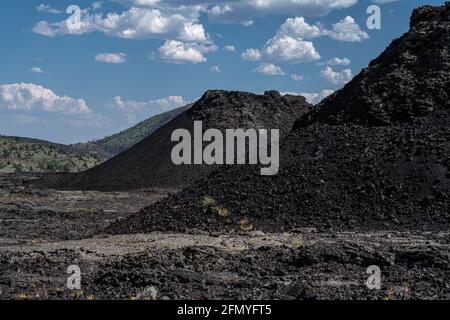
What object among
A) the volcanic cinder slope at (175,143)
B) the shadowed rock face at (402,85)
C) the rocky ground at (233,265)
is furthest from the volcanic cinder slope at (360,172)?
the volcanic cinder slope at (175,143)

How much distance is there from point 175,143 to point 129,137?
10222cm

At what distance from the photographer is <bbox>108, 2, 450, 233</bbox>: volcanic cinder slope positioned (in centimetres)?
1914

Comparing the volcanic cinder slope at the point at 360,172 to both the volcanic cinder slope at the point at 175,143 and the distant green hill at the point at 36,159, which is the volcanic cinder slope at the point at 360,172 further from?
the distant green hill at the point at 36,159

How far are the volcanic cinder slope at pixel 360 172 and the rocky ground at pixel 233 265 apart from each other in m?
1.17

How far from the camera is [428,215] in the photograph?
18.6 meters

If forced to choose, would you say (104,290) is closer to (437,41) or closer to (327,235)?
(327,235)

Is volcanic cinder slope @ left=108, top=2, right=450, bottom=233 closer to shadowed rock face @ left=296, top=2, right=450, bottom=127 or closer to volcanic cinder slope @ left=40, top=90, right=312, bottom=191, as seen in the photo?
shadowed rock face @ left=296, top=2, right=450, bottom=127

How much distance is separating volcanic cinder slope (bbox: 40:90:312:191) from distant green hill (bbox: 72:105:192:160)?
80.9 metres

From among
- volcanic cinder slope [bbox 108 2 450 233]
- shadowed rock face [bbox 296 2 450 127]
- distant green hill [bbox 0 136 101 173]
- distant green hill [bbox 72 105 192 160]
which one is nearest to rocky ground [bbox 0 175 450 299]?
volcanic cinder slope [bbox 108 2 450 233]

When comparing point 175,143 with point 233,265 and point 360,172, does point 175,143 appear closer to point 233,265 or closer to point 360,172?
point 360,172

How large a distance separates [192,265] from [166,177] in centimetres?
3073

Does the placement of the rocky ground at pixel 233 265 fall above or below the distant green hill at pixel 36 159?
below

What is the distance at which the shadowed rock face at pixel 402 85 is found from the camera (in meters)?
23.4
